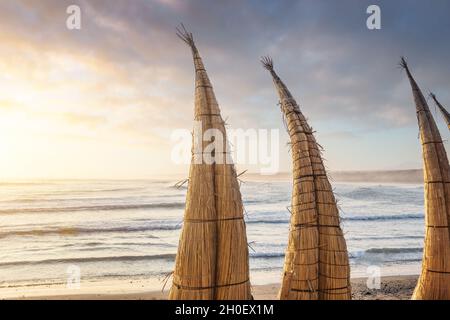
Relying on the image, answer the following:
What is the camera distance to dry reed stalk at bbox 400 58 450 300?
427 cm

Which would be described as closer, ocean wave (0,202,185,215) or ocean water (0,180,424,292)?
ocean water (0,180,424,292)

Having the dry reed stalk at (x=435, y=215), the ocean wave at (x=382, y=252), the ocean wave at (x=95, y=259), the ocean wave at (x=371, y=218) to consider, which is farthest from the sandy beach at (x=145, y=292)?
the ocean wave at (x=371, y=218)

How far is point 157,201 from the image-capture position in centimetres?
3147

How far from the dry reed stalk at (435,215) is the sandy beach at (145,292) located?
664cm

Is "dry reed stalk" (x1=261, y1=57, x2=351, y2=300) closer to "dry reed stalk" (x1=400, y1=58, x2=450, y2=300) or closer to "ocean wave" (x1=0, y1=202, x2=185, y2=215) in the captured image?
"dry reed stalk" (x1=400, y1=58, x2=450, y2=300)

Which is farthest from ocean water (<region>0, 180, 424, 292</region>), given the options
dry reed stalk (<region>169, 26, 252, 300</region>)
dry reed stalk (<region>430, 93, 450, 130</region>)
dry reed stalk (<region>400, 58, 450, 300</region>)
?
dry reed stalk (<region>430, 93, 450, 130</region>)

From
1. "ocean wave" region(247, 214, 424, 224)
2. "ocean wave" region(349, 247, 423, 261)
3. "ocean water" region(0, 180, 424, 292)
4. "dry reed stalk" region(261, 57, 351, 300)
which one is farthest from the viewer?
"ocean wave" region(247, 214, 424, 224)

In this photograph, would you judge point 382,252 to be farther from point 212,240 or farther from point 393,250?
point 212,240

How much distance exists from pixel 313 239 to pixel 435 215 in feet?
5.27

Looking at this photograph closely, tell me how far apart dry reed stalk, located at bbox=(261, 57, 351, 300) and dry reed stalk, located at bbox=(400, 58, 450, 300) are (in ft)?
3.45

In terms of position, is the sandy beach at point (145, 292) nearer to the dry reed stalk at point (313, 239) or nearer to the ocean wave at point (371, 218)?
the dry reed stalk at point (313, 239)

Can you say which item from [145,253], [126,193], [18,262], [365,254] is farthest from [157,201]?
[365,254]

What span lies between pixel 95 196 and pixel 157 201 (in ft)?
22.3

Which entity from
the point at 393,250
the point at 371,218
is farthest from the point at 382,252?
the point at 371,218
